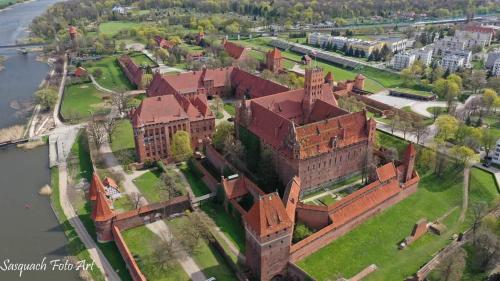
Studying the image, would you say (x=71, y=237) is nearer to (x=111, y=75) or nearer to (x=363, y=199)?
(x=363, y=199)

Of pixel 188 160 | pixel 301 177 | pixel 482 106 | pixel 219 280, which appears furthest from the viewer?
pixel 482 106

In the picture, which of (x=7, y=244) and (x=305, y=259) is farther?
(x=7, y=244)

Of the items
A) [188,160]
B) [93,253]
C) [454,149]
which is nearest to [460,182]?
[454,149]

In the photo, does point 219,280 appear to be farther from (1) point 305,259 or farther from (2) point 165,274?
(1) point 305,259

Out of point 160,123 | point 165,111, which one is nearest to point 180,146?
point 160,123

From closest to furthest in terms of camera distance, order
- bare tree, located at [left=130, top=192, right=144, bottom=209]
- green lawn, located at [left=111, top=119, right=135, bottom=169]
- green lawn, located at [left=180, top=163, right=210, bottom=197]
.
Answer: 1. bare tree, located at [left=130, top=192, right=144, bottom=209]
2. green lawn, located at [left=180, top=163, right=210, bottom=197]
3. green lawn, located at [left=111, top=119, right=135, bottom=169]

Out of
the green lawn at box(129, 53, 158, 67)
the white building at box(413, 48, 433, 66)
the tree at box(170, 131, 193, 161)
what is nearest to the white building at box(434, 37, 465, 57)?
the white building at box(413, 48, 433, 66)

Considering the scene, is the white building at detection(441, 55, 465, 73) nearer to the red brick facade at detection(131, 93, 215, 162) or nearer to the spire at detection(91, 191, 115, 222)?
the red brick facade at detection(131, 93, 215, 162)
